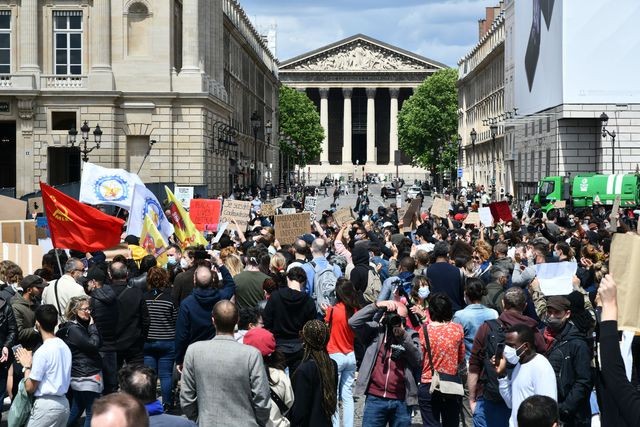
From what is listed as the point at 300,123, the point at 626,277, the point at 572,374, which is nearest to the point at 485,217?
the point at 572,374

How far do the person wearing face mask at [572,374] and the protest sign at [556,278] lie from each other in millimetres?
1697

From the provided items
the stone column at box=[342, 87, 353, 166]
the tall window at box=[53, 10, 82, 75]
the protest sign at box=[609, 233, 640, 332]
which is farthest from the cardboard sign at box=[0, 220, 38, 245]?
the stone column at box=[342, 87, 353, 166]

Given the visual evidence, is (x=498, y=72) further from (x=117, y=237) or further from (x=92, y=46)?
(x=117, y=237)

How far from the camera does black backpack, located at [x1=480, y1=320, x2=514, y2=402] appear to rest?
8531mm

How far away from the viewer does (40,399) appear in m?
8.43

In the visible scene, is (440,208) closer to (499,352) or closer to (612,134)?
(499,352)

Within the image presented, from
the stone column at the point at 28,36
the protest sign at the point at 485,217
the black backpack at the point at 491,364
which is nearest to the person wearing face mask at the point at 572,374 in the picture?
the black backpack at the point at 491,364

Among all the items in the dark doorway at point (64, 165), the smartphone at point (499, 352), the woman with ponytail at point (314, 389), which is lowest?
the woman with ponytail at point (314, 389)

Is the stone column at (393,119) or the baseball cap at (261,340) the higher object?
the stone column at (393,119)

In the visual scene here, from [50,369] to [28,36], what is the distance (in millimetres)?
35716

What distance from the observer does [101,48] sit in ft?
140

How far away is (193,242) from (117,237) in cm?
324

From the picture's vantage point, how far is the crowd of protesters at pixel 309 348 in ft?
23.4

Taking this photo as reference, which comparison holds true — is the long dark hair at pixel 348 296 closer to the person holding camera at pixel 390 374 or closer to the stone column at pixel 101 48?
the person holding camera at pixel 390 374
